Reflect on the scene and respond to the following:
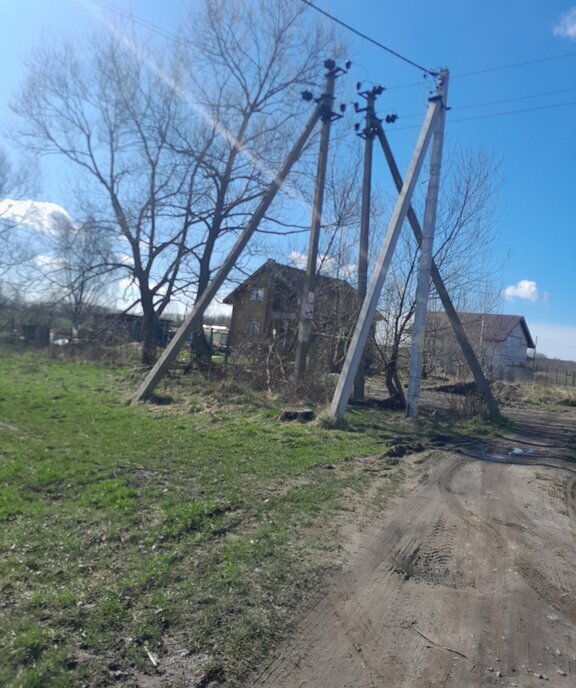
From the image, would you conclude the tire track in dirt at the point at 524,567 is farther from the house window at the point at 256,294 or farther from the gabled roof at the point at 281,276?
the house window at the point at 256,294

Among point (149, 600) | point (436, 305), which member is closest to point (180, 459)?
point (149, 600)

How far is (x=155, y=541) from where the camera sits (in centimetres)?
483

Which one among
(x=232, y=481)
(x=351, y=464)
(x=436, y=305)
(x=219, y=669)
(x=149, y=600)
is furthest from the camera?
(x=436, y=305)

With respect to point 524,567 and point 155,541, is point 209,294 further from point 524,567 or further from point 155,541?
point 524,567

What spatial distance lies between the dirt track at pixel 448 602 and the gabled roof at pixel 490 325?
13042 mm

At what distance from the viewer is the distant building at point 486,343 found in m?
20.4

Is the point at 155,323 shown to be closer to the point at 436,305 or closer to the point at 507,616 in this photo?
the point at 436,305

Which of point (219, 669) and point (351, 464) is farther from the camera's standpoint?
point (351, 464)

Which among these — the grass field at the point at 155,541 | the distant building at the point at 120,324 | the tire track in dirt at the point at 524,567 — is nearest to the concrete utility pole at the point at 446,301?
the grass field at the point at 155,541

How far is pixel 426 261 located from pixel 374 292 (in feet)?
7.07

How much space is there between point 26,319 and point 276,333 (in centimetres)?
2258

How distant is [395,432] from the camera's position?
38.3 ft

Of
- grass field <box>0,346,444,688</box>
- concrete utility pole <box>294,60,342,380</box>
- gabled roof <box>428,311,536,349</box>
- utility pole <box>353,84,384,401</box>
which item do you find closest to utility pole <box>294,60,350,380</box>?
concrete utility pole <box>294,60,342,380</box>

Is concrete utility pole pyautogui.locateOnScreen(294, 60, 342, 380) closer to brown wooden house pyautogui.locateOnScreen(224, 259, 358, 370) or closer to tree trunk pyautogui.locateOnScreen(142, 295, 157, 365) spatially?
brown wooden house pyautogui.locateOnScreen(224, 259, 358, 370)
